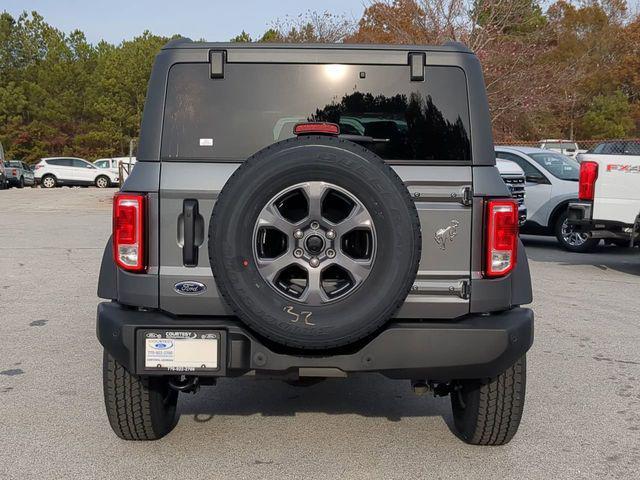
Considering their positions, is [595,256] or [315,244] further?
[595,256]

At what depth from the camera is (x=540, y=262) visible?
12008 millimetres

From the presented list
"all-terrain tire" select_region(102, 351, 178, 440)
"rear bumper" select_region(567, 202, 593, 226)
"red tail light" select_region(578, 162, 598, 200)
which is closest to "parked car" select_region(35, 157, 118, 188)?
"rear bumper" select_region(567, 202, 593, 226)

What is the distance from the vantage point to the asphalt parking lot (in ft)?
13.2

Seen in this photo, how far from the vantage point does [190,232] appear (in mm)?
3699

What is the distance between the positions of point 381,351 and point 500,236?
0.77m

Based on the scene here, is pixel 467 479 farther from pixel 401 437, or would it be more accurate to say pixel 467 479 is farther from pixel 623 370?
pixel 623 370

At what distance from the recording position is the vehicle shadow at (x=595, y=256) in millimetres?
11795

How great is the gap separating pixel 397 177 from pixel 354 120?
56 cm

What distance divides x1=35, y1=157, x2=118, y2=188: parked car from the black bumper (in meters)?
38.6

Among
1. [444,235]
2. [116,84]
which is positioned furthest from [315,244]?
[116,84]

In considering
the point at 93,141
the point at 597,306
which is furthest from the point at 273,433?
the point at 93,141

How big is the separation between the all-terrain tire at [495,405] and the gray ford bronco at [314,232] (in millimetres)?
11

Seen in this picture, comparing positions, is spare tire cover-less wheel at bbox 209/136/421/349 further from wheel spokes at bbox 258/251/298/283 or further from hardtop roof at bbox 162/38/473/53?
hardtop roof at bbox 162/38/473/53

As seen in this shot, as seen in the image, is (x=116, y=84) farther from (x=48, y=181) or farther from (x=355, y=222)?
(x=355, y=222)
